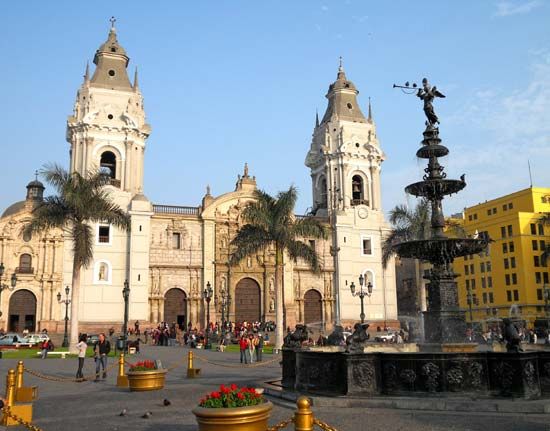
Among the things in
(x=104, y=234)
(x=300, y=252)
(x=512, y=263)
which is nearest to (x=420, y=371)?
(x=300, y=252)

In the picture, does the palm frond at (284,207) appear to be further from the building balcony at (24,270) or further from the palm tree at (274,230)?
the building balcony at (24,270)

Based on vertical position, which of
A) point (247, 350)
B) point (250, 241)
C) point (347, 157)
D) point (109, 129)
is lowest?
point (247, 350)

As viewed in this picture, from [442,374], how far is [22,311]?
39.1 m

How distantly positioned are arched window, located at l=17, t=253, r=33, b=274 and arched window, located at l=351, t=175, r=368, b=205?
28.2 meters

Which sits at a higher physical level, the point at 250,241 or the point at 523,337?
the point at 250,241

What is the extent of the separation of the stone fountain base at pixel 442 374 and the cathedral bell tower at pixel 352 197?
38301 millimetres

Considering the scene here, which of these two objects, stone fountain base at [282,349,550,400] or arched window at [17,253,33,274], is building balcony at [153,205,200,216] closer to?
arched window at [17,253,33,274]

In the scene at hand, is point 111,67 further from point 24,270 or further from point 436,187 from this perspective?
point 436,187

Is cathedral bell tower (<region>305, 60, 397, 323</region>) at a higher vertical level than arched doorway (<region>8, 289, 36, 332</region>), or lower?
higher

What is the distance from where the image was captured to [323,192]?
182 ft

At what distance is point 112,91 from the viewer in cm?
4628


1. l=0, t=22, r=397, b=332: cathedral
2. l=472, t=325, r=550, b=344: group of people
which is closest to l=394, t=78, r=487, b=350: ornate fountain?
l=472, t=325, r=550, b=344: group of people

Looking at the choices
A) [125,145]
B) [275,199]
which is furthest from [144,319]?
[275,199]

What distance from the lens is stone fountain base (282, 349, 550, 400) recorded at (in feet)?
32.2
